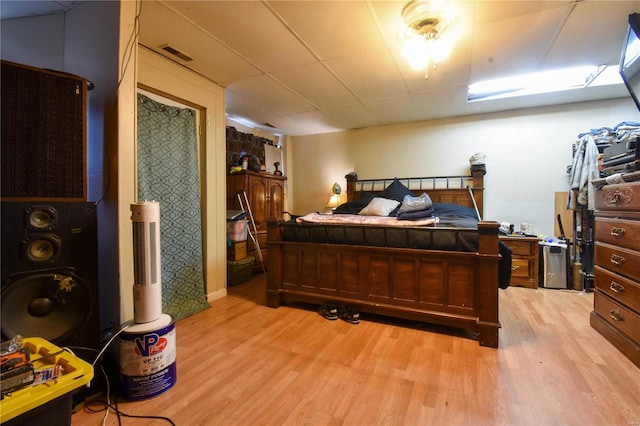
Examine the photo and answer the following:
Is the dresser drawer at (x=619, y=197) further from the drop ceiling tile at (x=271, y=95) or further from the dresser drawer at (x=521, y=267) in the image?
the drop ceiling tile at (x=271, y=95)

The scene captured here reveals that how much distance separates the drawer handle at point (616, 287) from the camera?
1.81m

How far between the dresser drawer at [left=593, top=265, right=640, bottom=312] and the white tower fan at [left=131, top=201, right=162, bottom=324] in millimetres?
2852

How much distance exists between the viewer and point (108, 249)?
1.56 meters

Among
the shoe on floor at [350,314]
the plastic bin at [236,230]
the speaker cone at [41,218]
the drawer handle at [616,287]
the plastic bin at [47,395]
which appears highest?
the speaker cone at [41,218]

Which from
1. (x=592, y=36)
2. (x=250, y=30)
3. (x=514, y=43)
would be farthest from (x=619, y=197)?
(x=250, y=30)

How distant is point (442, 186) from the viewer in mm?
4074

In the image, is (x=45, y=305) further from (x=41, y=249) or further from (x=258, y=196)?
(x=258, y=196)

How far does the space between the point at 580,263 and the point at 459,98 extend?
7.66 feet

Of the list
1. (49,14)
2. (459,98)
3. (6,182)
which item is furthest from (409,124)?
(6,182)

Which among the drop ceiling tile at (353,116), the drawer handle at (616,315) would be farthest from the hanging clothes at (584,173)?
the drop ceiling tile at (353,116)

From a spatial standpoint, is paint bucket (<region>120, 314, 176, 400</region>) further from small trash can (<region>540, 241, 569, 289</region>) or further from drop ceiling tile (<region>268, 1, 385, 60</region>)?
small trash can (<region>540, 241, 569, 289</region>)

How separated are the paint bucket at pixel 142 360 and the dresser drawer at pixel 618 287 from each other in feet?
9.14

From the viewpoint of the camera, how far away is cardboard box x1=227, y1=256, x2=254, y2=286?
3.35 m

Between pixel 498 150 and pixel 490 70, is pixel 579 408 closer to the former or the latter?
pixel 490 70
